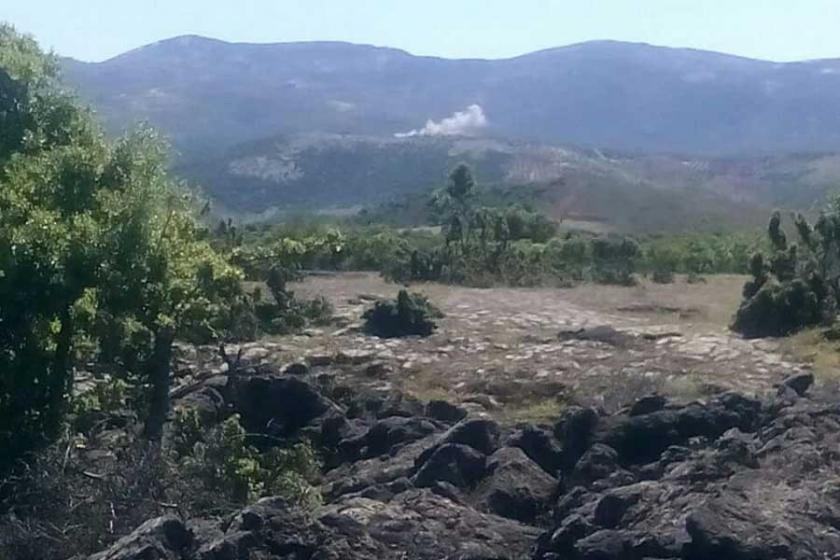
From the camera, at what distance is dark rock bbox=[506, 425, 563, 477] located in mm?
12914

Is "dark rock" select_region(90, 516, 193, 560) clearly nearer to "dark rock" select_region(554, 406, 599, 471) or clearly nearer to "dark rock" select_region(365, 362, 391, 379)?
"dark rock" select_region(554, 406, 599, 471)

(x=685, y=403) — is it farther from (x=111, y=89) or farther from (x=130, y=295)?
(x=111, y=89)

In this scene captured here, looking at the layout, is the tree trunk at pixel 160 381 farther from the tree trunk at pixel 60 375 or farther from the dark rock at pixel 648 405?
the dark rock at pixel 648 405

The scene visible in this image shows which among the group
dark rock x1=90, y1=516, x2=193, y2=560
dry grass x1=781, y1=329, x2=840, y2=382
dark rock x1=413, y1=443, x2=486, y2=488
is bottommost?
dry grass x1=781, y1=329, x2=840, y2=382

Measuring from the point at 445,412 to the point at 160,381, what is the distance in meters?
2.91

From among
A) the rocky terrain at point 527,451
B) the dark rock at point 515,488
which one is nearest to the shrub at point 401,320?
the rocky terrain at point 527,451

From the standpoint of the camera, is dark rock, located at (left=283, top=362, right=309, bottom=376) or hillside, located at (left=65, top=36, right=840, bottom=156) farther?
hillside, located at (left=65, top=36, right=840, bottom=156)

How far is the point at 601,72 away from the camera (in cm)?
13162

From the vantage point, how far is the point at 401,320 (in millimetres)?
21062

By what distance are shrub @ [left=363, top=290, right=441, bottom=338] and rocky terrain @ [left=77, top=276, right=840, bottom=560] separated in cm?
52

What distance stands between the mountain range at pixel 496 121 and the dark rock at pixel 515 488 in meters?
25.6

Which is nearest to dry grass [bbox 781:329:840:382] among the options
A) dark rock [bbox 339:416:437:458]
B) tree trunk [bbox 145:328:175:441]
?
dark rock [bbox 339:416:437:458]

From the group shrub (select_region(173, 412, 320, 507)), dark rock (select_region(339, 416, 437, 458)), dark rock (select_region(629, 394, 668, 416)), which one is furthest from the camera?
dark rock (select_region(339, 416, 437, 458))

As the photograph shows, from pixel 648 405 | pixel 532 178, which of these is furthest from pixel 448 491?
pixel 532 178
